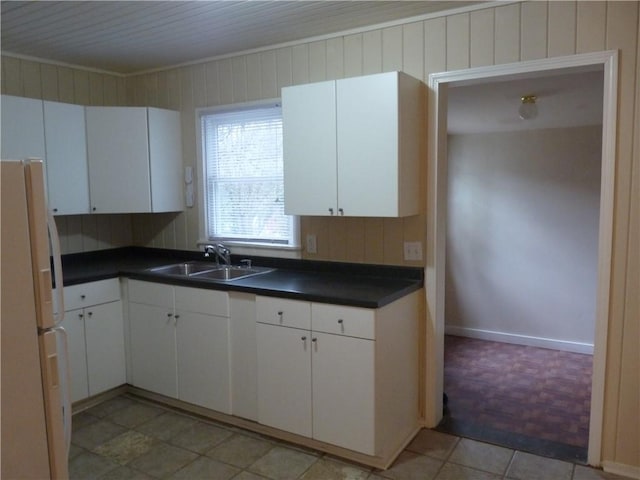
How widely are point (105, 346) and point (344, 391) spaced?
69.6 inches

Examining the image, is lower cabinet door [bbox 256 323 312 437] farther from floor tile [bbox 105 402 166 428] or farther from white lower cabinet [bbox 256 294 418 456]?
floor tile [bbox 105 402 166 428]

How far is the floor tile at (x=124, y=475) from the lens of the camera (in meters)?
2.53

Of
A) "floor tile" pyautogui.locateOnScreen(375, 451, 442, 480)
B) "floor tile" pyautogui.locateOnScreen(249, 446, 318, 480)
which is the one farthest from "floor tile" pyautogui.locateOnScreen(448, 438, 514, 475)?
"floor tile" pyautogui.locateOnScreen(249, 446, 318, 480)

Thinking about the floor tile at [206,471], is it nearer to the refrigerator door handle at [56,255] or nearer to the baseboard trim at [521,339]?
the refrigerator door handle at [56,255]

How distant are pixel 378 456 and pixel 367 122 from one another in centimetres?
172

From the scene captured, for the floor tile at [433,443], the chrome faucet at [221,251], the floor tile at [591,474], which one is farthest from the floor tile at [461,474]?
the chrome faucet at [221,251]

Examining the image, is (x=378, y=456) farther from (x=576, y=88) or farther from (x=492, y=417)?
(x=576, y=88)

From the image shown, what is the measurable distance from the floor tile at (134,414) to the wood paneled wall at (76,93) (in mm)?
1345

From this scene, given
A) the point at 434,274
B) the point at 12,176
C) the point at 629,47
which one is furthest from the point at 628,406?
the point at 12,176

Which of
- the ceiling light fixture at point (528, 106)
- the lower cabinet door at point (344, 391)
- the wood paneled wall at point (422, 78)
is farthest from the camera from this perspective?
the ceiling light fixture at point (528, 106)

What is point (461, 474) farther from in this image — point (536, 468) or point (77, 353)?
point (77, 353)

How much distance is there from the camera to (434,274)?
291cm

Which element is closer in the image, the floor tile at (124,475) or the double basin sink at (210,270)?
the floor tile at (124,475)

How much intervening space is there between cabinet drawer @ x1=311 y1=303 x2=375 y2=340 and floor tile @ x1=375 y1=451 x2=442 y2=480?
0.71 meters
